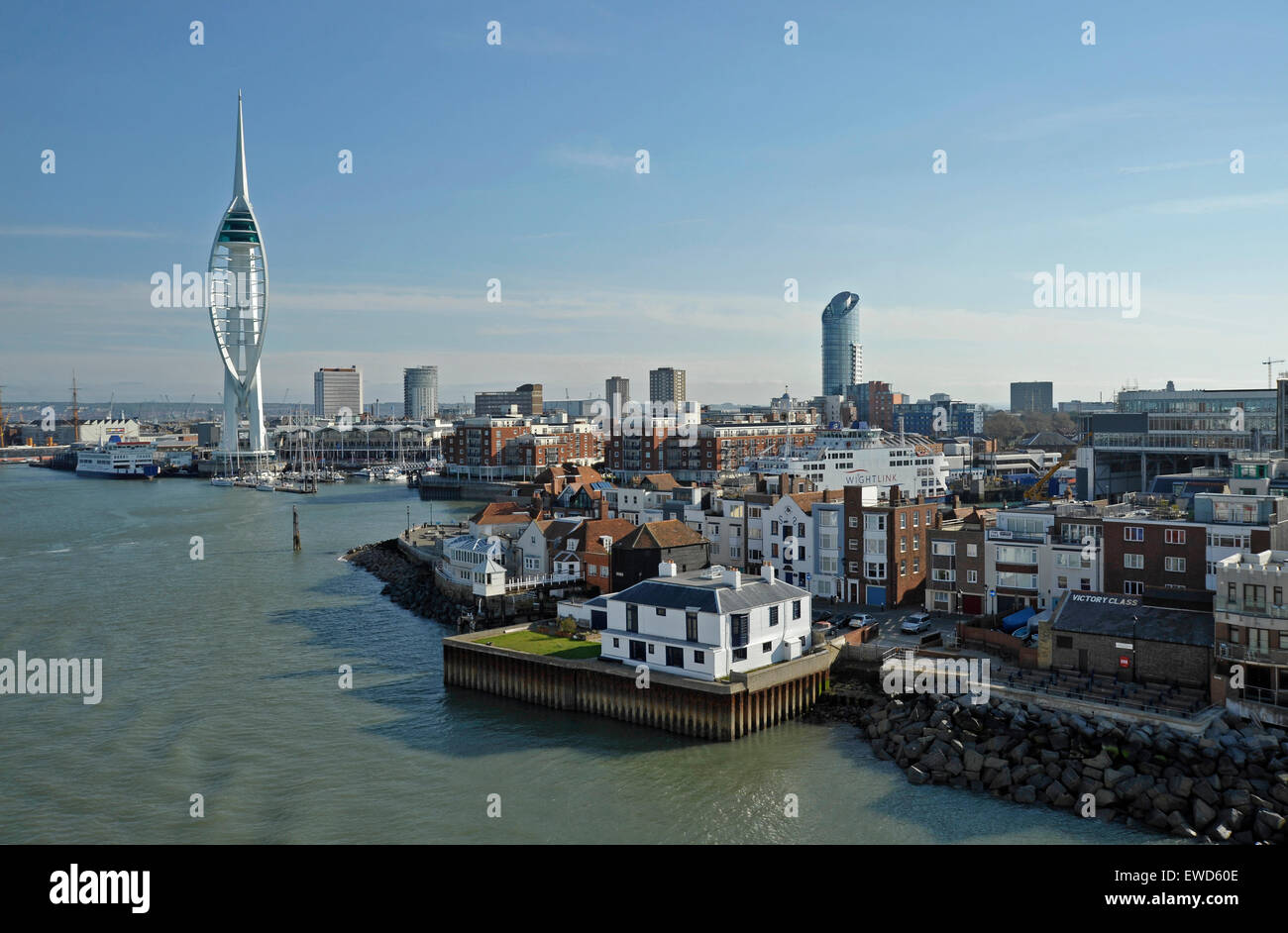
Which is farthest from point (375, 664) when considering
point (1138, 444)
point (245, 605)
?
point (1138, 444)

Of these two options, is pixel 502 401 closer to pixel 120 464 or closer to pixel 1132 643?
pixel 120 464

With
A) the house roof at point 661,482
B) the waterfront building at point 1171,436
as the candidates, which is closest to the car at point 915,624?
the house roof at point 661,482

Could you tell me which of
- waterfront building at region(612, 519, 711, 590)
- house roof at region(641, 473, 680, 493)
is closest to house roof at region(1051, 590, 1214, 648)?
waterfront building at region(612, 519, 711, 590)

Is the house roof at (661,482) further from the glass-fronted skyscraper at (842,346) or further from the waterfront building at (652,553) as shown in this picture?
the glass-fronted skyscraper at (842,346)

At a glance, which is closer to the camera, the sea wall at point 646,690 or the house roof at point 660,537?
the sea wall at point 646,690

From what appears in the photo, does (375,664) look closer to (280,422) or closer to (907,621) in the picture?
(907,621)
